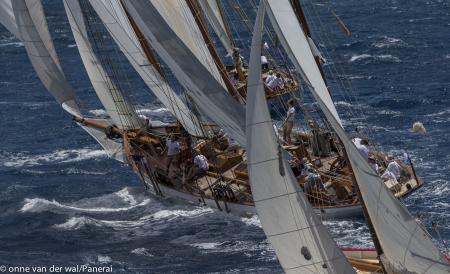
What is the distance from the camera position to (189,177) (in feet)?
175

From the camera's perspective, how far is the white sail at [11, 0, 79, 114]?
53531mm

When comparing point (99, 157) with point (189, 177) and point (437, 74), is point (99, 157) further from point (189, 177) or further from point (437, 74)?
point (437, 74)

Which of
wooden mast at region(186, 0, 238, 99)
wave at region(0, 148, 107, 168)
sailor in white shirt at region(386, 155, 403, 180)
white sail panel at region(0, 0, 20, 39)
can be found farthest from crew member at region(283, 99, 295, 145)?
white sail panel at region(0, 0, 20, 39)

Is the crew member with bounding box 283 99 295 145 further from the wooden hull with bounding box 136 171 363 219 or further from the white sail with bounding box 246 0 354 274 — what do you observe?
the white sail with bounding box 246 0 354 274

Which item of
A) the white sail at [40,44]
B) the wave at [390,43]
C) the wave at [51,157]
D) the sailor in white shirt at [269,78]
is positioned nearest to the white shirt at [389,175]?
the white sail at [40,44]

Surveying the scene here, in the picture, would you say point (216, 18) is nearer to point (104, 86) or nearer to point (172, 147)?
point (104, 86)

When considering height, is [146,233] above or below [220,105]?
below

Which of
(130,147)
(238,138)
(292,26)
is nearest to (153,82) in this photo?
(130,147)

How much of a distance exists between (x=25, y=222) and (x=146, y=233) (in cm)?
597

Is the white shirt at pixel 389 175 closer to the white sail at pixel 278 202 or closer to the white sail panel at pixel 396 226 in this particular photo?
the white sail panel at pixel 396 226

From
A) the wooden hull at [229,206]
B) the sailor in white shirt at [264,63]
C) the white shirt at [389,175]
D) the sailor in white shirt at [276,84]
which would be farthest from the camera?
the sailor in white shirt at [264,63]

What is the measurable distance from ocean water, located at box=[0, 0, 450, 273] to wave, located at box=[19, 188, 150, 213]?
0.05m

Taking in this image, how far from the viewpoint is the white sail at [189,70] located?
4409cm

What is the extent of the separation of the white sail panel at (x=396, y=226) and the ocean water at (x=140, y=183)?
30.8 ft
